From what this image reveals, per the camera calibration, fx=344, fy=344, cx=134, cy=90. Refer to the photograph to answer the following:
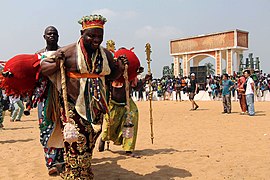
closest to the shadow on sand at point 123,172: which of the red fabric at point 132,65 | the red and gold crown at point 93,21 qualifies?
the red fabric at point 132,65

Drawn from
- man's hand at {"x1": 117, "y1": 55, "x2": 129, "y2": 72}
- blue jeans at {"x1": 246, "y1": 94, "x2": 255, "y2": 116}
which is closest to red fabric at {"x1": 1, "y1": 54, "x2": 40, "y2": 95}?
man's hand at {"x1": 117, "y1": 55, "x2": 129, "y2": 72}

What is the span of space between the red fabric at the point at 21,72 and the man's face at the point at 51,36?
109 cm

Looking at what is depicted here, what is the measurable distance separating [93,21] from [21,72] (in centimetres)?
111

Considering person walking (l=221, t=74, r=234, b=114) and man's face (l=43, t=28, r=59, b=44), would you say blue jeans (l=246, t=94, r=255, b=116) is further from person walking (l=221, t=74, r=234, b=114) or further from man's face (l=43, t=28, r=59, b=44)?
man's face (l=43, t=28, r=59, b=44)

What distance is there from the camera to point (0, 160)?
677cm

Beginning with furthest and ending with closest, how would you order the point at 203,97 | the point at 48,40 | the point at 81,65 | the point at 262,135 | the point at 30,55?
the point at 203,97 → the point at 262,135 → the point at 48,40 → the point at 30,55 → the point at 81,65

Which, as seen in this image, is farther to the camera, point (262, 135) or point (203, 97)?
point (203, 97)

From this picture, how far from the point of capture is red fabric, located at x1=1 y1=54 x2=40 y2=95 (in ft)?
13.9

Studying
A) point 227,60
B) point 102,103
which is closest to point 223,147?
point 102,103

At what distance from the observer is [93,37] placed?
4.01 metres

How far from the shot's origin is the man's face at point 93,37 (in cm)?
400

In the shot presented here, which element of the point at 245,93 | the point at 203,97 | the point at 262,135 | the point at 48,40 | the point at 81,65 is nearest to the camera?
the point at 81,65

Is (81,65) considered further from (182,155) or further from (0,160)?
(0,160)

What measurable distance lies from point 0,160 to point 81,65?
381 centimetres
